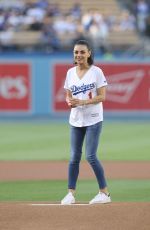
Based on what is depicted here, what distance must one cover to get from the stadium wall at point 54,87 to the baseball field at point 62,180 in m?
1.69

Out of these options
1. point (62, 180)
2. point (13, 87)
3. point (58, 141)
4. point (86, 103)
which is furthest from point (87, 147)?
point (13, 87)

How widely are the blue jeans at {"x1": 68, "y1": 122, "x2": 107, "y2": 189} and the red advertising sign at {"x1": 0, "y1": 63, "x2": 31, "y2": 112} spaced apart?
14848 millimetres

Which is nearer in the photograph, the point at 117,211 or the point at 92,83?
the point at 117,211

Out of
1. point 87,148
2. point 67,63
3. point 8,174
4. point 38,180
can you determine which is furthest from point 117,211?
point 67,63

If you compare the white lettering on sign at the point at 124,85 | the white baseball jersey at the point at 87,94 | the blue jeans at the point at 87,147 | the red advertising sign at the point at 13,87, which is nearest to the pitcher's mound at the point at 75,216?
the blue jeans at the point at 87,147

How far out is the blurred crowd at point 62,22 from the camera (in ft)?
88.6

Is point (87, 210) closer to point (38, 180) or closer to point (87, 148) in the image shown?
point (87, 148)

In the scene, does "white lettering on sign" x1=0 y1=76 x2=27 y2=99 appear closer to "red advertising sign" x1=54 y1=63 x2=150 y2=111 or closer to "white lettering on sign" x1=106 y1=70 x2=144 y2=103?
"red advertising sign" x1=54 y1=63 x2=150 y2=111

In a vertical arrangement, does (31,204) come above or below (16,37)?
below

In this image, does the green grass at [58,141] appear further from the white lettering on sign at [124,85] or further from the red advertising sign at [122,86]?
the white lettering on sign at [124,85]

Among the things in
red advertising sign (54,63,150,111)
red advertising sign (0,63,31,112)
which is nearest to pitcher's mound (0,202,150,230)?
red advertising sign (0,63,31,112)

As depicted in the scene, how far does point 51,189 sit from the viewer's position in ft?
38.5

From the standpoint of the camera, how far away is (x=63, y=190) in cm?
1161

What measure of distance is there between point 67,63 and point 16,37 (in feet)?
10.0
